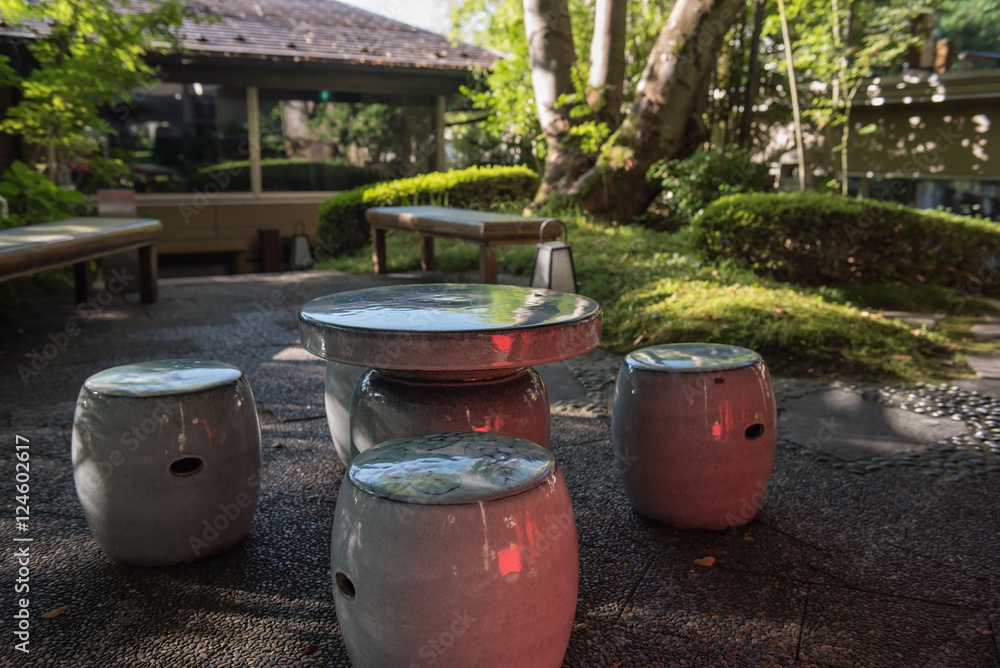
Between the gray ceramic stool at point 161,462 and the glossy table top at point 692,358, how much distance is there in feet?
5.16

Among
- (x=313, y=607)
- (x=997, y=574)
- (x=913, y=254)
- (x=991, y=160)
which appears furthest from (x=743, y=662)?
(x=991, y=160)

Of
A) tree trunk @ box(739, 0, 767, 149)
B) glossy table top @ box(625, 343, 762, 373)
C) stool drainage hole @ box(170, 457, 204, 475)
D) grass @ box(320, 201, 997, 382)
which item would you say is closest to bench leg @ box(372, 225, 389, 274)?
grass @ box(320, 201, 997, 382)

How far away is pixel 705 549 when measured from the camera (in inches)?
117

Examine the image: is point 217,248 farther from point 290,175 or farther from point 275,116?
point 275,116

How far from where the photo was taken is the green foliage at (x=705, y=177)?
33.5 feet

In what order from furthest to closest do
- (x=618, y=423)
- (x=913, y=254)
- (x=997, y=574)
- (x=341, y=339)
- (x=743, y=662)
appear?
(x=913, y=254) < (x=618, y=423) < (x=997, y=574) < (x=341, y=339) < (x=743, y=662)

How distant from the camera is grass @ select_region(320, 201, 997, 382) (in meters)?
5.55

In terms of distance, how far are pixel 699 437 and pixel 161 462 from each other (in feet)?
6.41

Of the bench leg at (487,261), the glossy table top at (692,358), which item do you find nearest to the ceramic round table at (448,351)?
the glossy table top at (692,358)

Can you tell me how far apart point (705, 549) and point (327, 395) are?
179 centimetres

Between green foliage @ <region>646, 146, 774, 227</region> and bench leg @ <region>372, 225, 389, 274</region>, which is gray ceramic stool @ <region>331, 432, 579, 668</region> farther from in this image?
green foliage @ <region>646, 146, 774, 227</region>

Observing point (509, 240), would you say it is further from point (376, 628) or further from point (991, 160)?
point (991, 160)

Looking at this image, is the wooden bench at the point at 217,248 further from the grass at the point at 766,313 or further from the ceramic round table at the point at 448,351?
the ceramic round table at the point at 448,351

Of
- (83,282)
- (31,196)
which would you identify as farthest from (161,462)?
(31,196)
